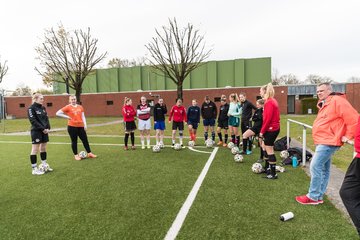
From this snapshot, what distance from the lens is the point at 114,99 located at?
1341 inches

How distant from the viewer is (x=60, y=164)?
7414mm

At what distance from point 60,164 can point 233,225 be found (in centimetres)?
601

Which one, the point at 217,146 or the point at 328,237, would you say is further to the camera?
the point at 217,146

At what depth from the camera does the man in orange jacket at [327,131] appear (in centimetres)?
339

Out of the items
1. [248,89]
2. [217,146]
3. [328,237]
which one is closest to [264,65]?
[248,89]

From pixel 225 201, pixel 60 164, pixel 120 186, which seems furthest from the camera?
pixel 60 164

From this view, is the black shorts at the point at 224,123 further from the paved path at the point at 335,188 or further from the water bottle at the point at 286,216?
the water bottle at the point at 286,216

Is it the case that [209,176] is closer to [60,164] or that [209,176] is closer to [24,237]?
[24,237]

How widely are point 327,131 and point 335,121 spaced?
0.19m

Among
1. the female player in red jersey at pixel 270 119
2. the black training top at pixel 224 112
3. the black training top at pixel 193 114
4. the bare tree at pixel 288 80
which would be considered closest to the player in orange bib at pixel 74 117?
the black training top at pixel 193 114

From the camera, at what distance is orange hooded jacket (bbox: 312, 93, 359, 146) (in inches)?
132

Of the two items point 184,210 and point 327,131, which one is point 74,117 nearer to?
point 184,210

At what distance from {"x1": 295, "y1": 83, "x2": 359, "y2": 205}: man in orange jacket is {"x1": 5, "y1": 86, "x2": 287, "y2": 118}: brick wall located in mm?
26538

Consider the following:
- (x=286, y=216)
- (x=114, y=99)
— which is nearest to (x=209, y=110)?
(x=286, y=216)
